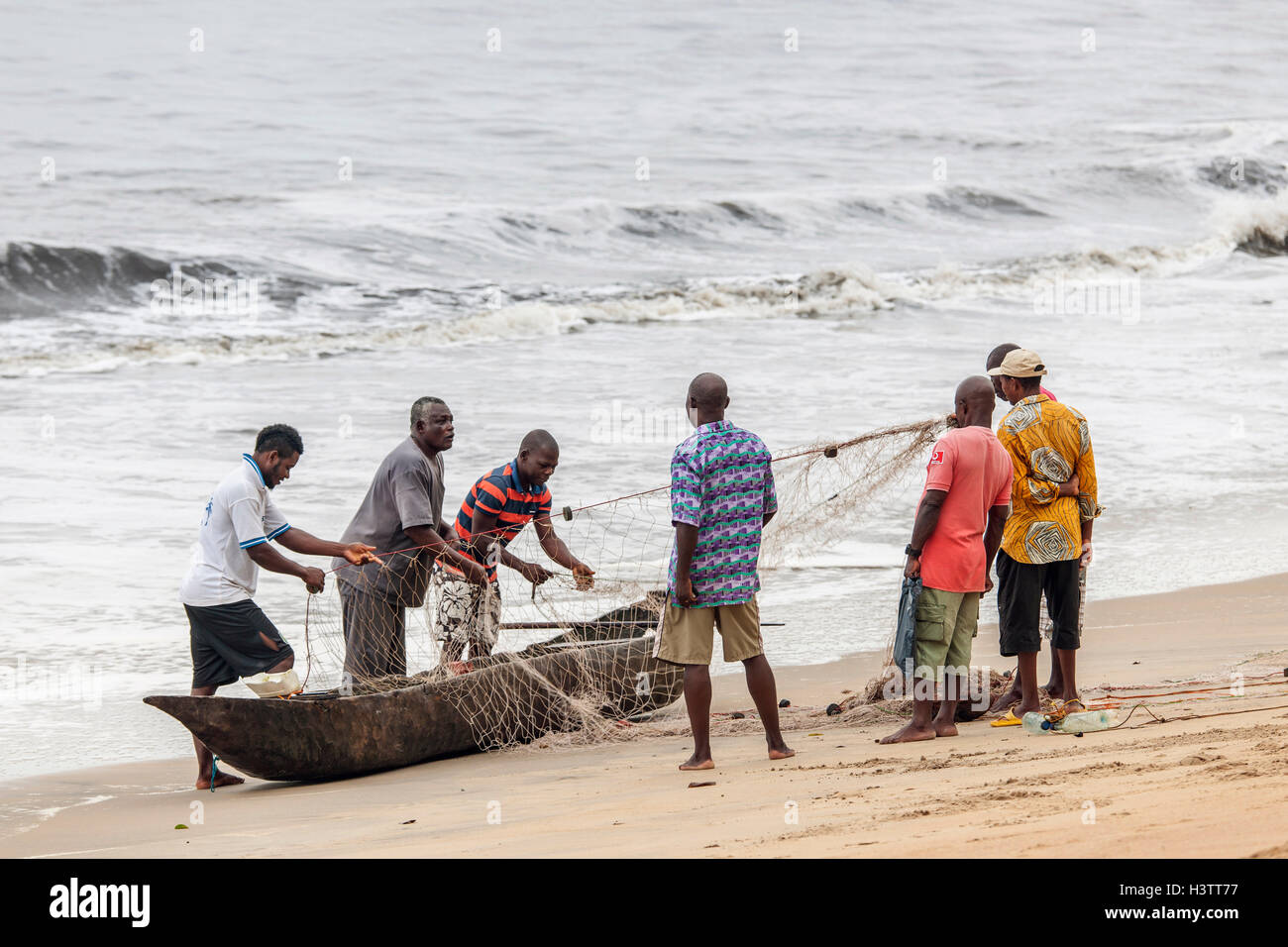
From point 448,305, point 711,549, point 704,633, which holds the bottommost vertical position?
point 704,633

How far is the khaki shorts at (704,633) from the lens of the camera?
17.9 feet

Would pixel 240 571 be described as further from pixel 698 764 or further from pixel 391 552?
pixel 698 764

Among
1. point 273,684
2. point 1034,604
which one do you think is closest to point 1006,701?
point 1034,604

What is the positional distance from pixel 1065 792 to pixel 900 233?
25.9 meters

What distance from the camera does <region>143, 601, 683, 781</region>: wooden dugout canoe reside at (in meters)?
5.52

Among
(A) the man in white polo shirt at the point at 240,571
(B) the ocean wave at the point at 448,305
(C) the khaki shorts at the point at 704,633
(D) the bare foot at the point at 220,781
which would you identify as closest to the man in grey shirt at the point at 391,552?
(A) the man in white polo shirt at the point at 240,571

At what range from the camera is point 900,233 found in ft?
94.5

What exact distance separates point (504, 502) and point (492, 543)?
0.65ft

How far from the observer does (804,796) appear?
15.3ft

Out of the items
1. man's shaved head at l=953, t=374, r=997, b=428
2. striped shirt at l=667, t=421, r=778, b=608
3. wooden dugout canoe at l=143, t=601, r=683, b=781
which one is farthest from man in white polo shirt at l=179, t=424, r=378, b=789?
man's shaved head at l=953, t=374, r=997, b=428

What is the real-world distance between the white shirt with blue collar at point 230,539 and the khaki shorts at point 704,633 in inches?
71.7

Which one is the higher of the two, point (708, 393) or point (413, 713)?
point (708, 393)

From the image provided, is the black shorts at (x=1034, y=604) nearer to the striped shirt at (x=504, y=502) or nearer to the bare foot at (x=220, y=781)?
the striped shirt at (x=504, y=502)
